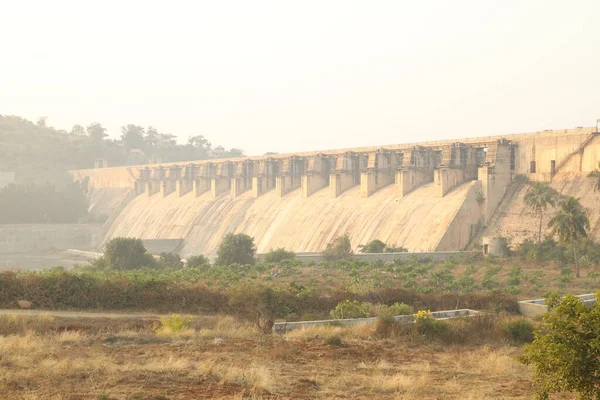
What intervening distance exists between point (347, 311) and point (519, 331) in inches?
207

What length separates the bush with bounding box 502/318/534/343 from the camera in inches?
784

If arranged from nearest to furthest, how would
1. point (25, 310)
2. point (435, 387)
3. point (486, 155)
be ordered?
point (435, 387)
point (25, 310)
point (486, 155)

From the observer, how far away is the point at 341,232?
50344 mm

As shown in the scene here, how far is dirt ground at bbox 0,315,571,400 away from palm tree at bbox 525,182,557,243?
21.1m

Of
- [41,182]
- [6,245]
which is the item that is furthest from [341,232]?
[41,182]

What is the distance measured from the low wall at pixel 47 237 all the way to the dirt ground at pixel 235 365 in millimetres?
61877

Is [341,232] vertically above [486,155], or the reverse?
[486,155]

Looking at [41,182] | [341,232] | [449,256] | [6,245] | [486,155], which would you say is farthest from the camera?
[41,182]

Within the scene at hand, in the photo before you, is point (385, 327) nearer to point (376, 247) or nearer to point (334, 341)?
point (334, 341)

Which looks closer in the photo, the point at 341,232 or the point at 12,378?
the point at 12,378

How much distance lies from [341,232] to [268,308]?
1095 inches

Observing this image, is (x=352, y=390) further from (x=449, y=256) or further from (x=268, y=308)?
(x=449, y=256)

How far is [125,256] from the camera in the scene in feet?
145

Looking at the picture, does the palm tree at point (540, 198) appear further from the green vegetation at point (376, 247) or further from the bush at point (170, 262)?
the bush at point (170, 262)
